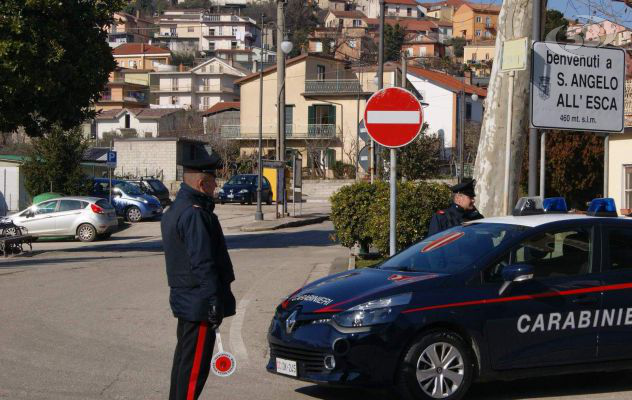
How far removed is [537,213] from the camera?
956 centimetres

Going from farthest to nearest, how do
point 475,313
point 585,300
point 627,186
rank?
point 627,186, point 585,300, point 475,313

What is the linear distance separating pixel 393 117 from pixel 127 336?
4.13 metres

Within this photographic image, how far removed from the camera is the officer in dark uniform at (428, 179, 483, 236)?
1081 cm

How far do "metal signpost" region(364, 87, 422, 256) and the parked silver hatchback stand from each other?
70.4 feet

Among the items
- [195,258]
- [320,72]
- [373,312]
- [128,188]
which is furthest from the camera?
[320,72]

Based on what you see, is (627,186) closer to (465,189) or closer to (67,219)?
(465,189)

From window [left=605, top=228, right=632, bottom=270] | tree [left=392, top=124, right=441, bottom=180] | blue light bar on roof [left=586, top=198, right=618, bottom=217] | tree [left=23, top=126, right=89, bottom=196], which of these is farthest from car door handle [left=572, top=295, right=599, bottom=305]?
tree [left=23, top=126, right=89, bottom=196]

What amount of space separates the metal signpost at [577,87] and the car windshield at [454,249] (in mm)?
2783

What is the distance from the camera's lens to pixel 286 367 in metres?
7.86

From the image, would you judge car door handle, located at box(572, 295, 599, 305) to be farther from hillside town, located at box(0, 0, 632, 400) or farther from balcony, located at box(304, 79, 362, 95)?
balcony, located at box(304, 79, 362, 95)

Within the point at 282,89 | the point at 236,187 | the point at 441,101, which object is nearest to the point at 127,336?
the point at 282,89

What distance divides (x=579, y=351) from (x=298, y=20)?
151883 millimetres

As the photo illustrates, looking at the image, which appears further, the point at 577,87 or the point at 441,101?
the point at 441,101

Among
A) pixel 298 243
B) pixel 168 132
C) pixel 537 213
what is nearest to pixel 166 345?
pixel 537 213
